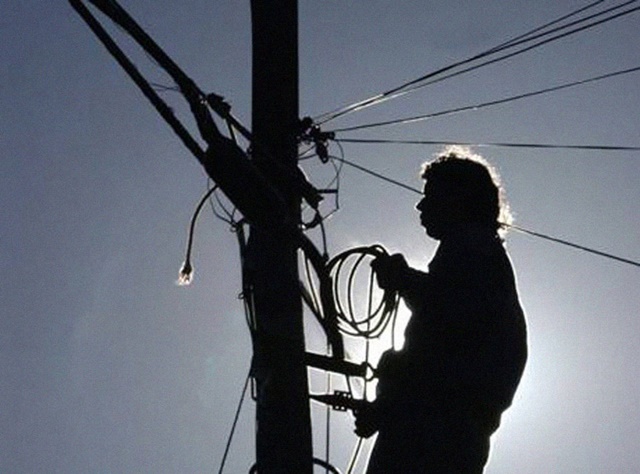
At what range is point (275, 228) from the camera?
5504 millimetres

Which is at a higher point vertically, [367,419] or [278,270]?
[278,270]

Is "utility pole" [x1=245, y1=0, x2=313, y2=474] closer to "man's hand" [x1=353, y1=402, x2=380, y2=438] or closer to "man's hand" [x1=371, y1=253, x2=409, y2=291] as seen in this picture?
"man's hand" [x1=353, y1=402, x2=380, y2=438]

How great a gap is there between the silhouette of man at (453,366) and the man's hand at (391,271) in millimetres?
354

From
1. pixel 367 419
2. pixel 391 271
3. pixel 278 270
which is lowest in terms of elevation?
pixel 367 419

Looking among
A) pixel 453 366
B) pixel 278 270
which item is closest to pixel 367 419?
pixel 453 366

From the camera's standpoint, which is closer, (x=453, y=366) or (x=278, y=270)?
(x=453, y=366)

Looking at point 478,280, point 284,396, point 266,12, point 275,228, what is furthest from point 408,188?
point 478,280

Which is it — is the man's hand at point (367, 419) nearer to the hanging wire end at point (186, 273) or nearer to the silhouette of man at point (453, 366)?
the silhouette of man at point (453, 366)

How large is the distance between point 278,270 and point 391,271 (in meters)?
0.81

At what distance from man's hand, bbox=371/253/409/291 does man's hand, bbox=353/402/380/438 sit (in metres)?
0.58

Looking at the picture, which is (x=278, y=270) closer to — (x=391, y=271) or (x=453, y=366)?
(x=391, y=271)

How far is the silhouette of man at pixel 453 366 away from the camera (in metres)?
4.07

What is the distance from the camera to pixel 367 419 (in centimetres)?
463

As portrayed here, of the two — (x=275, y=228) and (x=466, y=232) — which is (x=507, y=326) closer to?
(x=466, y=232)
